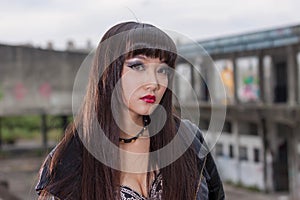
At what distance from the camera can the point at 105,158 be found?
684 mm

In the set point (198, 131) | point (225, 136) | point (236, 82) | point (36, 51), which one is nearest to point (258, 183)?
point (225, 136)

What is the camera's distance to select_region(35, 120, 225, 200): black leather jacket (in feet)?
2.20

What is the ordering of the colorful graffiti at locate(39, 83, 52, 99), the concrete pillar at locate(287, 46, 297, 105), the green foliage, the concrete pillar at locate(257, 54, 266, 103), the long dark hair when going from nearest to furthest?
the long dark hair → the concrete pillar at locate(287, 46, 297, 105) → the colorful graffiti at locate(39, 83, 52, 99) → the concrete pillar at locate(257, 54, 266, 103) → the green foliage

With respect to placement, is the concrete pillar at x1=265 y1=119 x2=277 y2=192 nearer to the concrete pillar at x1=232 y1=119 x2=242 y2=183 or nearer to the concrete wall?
the concrete pillar at x1=232 y1=119 x2=242 y2=183

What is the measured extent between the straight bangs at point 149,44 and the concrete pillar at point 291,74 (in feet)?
24.9

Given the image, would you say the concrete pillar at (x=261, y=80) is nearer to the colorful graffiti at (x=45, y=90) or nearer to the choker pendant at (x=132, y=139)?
the colorful graffiti at (x=45, y=90)

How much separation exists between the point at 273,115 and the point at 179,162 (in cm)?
809

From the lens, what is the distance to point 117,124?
69 centimetres

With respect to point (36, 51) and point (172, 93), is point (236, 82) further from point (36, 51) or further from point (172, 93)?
point (172, 93)

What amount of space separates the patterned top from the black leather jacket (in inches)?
2.6

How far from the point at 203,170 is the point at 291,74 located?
772 cm

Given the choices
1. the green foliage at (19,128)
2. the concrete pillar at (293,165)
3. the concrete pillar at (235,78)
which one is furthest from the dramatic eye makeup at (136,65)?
the green foliage at (19,128)

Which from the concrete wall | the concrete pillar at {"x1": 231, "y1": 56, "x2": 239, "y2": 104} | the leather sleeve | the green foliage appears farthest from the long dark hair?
the green foliage

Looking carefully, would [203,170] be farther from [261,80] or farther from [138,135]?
[261,80]
